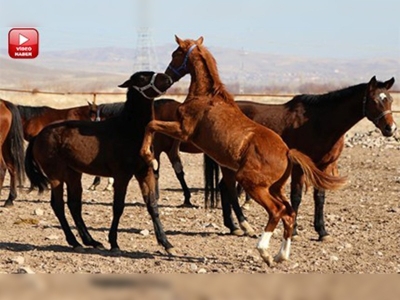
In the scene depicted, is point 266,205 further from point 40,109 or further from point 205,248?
point 40,109

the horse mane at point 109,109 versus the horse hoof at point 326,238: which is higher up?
the horse mane at point 109,109

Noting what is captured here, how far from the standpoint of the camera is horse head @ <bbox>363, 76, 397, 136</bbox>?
9094mm

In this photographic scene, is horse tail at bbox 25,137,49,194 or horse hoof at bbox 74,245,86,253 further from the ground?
horse tail at bbox 25,137,49,194

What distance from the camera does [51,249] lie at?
27.7ft

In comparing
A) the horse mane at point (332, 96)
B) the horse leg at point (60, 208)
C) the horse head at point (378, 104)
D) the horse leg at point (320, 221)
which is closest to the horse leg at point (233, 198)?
the horse leg at point (320, 221)

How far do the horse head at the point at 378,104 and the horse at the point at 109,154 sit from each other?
7.63 ft

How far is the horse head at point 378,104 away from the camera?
909cm

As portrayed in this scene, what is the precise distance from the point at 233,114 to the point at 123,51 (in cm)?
18422

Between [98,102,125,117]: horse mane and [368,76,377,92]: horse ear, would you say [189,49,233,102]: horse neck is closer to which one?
[368,76,377,92]: horse ear

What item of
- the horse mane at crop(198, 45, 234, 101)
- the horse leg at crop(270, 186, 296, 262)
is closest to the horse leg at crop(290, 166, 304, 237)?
the horse mane at crop(198, 45, 234, 101)

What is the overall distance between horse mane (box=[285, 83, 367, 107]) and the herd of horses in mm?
13

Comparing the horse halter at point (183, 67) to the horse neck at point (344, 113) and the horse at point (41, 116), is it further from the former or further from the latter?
the horse at point (41, 116)

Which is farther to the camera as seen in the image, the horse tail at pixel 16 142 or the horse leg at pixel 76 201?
the horse tail at pixel 16 142

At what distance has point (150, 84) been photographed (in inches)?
330
